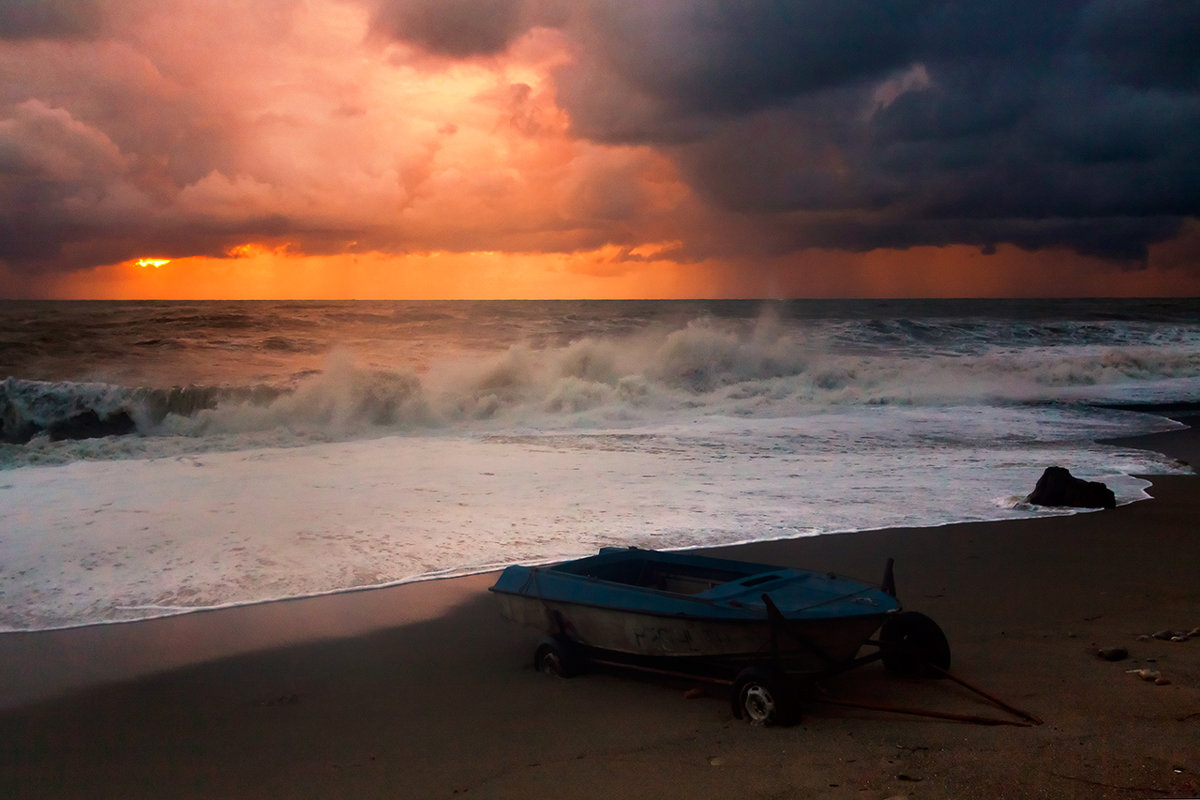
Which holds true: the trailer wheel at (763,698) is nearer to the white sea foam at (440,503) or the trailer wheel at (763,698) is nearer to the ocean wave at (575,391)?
the white sea foam at (440,503)

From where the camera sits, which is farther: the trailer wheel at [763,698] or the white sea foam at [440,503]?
the white sea foam at [440,503]

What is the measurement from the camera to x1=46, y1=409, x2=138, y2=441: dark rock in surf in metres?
20.0

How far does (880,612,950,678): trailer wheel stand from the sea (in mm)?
3742


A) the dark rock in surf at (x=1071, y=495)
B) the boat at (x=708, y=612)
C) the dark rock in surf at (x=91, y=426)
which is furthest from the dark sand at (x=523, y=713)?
the dark rock in surf at (x=91, y=426)

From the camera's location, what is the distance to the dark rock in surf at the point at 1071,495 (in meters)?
10.0

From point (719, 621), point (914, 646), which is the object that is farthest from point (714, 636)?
point (914, 646)

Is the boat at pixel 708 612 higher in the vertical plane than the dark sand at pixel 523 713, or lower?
higher

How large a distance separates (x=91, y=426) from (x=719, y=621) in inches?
779

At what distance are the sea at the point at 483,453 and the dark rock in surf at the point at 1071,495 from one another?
32 centimetres

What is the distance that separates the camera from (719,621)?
15.3 feet

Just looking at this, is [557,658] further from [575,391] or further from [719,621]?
[575,391]

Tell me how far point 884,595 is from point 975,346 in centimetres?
3813

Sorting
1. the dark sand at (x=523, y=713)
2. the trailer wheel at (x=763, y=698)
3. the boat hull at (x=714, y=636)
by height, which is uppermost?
the boat hull at (x=714, y=636)

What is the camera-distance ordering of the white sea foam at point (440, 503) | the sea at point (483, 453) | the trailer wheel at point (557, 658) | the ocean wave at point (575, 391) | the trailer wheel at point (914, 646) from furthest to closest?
the ocean wave at point (575, 391) → the sea at point (483, 453) → the white sea foam at point (440, 503) → the trailer wheel at point (557, 658) → the trailer wheel at point (914, 646)
